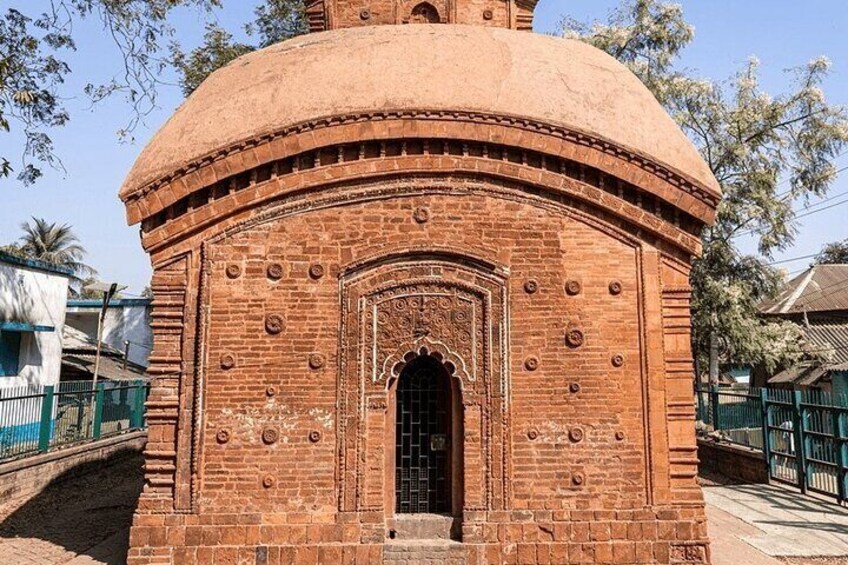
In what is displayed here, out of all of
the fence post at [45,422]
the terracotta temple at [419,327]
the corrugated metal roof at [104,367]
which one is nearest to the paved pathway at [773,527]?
the terracotta temple at [419,327]

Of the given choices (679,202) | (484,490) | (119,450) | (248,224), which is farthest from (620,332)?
(119,450)

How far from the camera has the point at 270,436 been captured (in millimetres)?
6859

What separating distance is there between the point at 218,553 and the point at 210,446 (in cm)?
102

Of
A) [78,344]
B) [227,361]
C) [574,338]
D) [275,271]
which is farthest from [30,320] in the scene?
[574,338]

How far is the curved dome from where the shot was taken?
7250 millimetres

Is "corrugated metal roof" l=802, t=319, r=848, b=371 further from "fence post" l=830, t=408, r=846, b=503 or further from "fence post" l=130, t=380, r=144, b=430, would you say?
"fence post" l=130, t=380, r=144, b=430

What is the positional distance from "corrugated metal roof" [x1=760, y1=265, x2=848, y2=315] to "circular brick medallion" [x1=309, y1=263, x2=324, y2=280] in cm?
2164

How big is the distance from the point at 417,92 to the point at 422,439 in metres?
3.69

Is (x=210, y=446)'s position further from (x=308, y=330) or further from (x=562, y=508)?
(x=562, y=508)

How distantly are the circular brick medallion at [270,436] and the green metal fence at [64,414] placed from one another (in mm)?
6299

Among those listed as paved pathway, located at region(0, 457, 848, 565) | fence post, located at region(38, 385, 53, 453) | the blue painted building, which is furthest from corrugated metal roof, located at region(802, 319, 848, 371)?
the blue painted building

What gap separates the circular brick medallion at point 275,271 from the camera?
7.16 m

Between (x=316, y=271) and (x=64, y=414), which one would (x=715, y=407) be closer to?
(x=316, y=271)

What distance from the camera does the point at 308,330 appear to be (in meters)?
7.07
